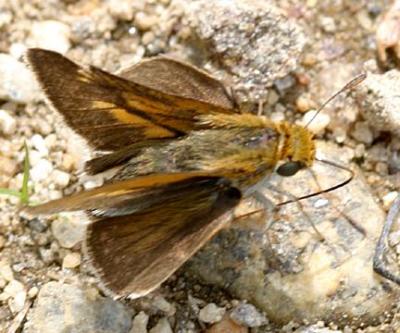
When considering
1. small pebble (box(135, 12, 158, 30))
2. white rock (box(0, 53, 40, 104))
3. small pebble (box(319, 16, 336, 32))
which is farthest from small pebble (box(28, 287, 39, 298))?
small pebble (box(319, 16, 336, 32))

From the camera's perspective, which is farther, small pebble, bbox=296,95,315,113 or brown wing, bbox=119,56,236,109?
small pebble, bbox=296,95,315,113

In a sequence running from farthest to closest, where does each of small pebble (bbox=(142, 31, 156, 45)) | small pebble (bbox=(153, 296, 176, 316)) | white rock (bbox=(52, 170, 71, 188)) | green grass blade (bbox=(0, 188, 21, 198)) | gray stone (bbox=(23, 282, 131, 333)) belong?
small pebble (bbox=(142, 31, 156, 45)), white rock (bbox=(52, 170, 71, 188)), green grass blade (bbox=(0, 188, 21, 198)), small pebble (bbox=(153, 296, 176, 316)), gray stone (bbox=(23, 282, 131, 333))

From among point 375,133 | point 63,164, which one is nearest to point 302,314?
point 375,133

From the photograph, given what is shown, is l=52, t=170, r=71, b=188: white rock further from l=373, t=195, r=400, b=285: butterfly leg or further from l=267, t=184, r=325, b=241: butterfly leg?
l=373, t=195, r=400, b=285: butterfly leg

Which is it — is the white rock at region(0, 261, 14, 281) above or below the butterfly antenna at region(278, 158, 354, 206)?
below

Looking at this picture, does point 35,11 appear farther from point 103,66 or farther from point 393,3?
point 393,3

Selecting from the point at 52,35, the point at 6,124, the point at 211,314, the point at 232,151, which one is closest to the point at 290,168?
the point at 232,151

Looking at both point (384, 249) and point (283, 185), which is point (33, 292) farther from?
point (384, 249)

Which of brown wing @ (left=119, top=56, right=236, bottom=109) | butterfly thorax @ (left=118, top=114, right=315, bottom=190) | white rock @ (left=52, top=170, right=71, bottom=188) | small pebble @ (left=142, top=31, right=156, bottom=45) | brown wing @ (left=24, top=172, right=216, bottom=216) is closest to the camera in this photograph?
brown wing @ (left=24, top=172, right=216, bottom=216)
